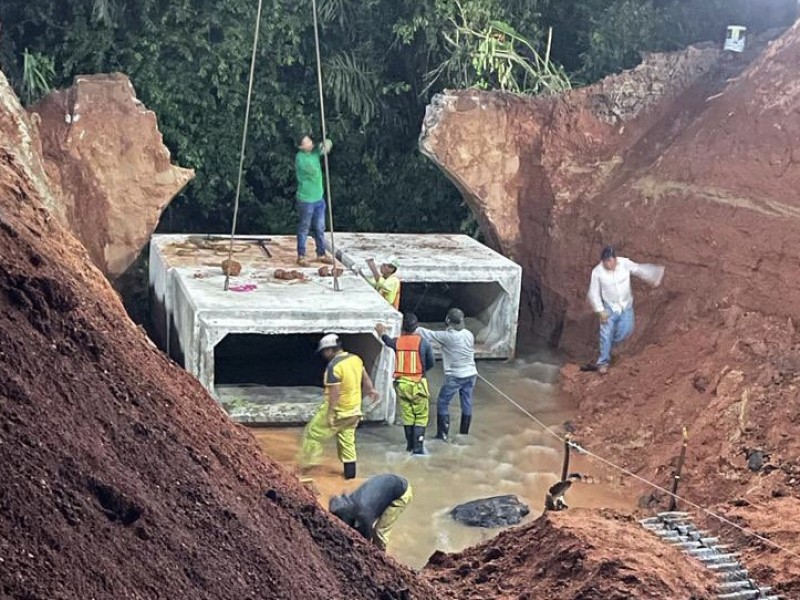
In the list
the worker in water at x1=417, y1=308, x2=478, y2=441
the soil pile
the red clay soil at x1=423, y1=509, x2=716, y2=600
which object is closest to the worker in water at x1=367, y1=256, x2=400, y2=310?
the worker in water at x1=417, y1=308, x2=478, y2=441

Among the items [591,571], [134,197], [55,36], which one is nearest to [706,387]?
[591,571]

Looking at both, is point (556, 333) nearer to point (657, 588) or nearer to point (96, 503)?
point (657, 588)

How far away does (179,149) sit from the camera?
1638cm

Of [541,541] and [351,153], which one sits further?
[351,153]

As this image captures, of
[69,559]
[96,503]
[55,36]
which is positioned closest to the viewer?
[69,559]

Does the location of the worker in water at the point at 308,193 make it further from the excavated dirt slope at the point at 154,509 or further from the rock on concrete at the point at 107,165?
the excavated dirt slope at the point at 154,509

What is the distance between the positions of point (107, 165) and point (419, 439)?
249 inches

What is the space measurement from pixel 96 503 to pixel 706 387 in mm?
8156

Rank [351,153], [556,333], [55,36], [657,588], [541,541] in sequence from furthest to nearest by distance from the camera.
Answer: [351,153] → [55,36] → [556,333] → [541,541] → [657,588]

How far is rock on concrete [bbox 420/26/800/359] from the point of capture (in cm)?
1240

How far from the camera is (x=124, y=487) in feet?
15.7

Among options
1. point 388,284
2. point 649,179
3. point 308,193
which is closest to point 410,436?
point 388,284

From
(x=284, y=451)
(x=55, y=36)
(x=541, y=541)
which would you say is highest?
(x=55, y=36)

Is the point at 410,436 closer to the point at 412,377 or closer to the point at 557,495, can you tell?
the point at 412,377
